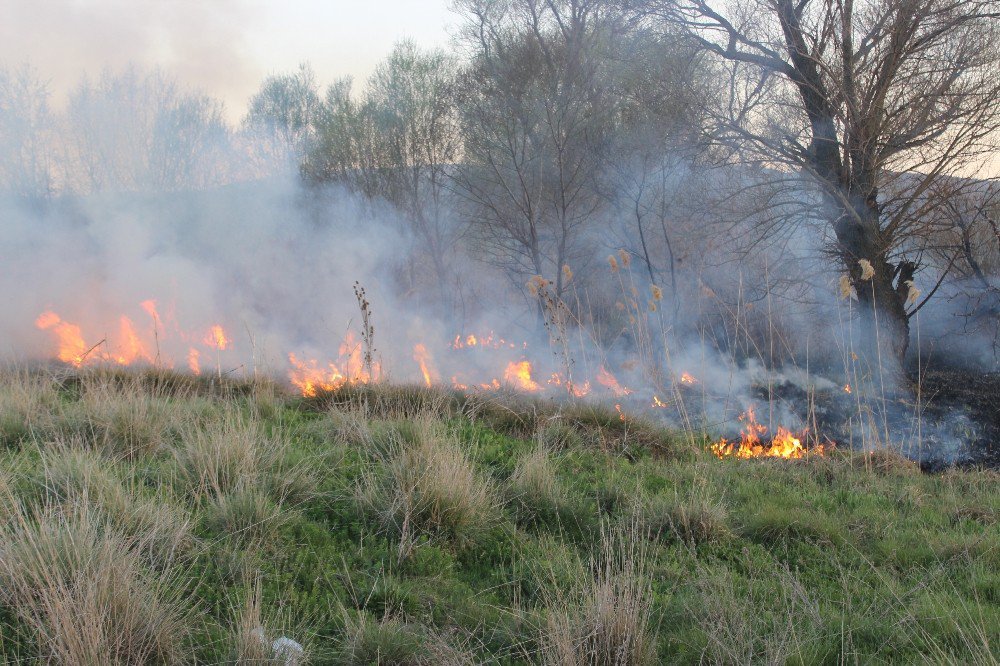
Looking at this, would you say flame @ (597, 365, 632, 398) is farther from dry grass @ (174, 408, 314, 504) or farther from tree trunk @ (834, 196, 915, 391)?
dry grass @ (174, 408, 314, 504)

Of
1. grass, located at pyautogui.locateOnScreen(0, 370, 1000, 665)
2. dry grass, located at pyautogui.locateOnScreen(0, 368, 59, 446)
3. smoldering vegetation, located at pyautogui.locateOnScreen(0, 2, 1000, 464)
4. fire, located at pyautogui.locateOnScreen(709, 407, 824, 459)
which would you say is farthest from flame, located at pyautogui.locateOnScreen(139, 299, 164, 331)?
fire, located at pyautogui.locateOnScreen(709, 407, 824, 459)

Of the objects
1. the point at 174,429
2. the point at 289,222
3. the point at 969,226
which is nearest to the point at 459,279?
the point at 289,222

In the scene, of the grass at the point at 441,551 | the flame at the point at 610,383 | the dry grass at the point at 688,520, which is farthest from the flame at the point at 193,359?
the dry grass at the point at 688,520

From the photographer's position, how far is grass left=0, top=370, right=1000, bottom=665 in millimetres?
2318

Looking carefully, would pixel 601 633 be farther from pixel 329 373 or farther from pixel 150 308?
pixel 150 308

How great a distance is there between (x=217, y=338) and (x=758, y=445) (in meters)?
6.48

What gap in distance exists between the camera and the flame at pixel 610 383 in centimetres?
825

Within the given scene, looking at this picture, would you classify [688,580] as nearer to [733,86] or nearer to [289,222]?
[733,86]

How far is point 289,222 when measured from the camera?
11.9m

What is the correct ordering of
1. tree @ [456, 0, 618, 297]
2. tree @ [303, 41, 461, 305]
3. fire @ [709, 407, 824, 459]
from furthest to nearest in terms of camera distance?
tree @ [303, 41, 461, 305] < tree @ [456, 0, 618, 297] < fire @ [709, 407, 824, 459]

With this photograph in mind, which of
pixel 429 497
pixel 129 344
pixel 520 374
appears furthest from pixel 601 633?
pixel 129 344

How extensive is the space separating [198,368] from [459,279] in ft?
23.9

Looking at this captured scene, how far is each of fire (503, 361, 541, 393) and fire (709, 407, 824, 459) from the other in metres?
2.57

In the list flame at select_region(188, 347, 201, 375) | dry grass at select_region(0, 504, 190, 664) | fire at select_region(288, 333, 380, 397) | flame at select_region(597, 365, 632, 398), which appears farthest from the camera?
flame at select_region(597, 365, 632, 398)
